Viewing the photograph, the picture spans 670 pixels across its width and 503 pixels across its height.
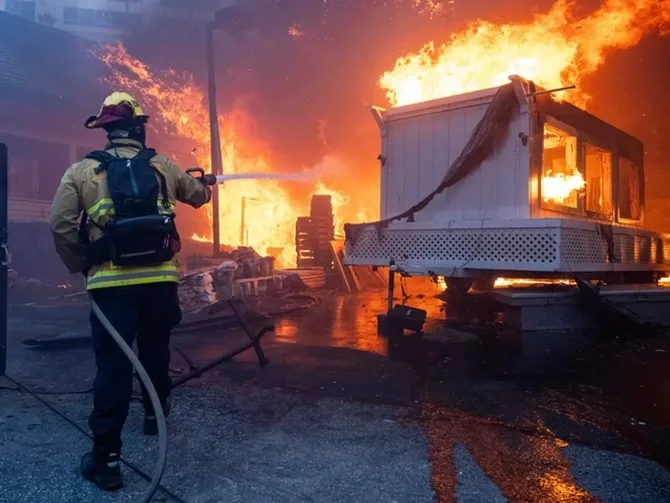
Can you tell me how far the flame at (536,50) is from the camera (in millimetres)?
11398

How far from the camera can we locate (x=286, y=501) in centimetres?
236

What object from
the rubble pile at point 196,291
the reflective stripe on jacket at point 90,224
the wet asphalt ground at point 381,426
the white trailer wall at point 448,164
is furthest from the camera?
the rubble pile at point 196,291

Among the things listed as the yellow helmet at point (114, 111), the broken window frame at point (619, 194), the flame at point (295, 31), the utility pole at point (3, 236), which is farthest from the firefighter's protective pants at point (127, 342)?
the flame at point (295, 31)

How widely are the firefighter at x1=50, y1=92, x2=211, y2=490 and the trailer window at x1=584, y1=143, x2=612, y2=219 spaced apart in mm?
7790

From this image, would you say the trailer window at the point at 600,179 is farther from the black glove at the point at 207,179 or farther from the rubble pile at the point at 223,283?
the black glove at the point at 207,179

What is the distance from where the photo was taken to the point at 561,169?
7.87 metres

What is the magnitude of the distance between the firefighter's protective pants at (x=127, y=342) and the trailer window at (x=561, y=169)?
597cm

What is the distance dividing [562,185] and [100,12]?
4791 cm

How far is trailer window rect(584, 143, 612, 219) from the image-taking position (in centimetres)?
844

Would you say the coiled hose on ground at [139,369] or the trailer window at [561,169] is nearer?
the coiled hose on ground at [139,369]

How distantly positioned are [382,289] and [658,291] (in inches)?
307

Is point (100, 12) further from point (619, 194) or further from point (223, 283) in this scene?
point (619, 194)

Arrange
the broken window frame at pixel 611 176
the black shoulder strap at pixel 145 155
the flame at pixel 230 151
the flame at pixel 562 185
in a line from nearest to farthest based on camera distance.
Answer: the black shoulder strap at pixel 145 155, the flame at pixel 562 185, the broken window frame at pixel 611 176, the flame at pixel 230 151

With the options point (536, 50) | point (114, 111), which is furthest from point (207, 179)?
point (536, 50)
